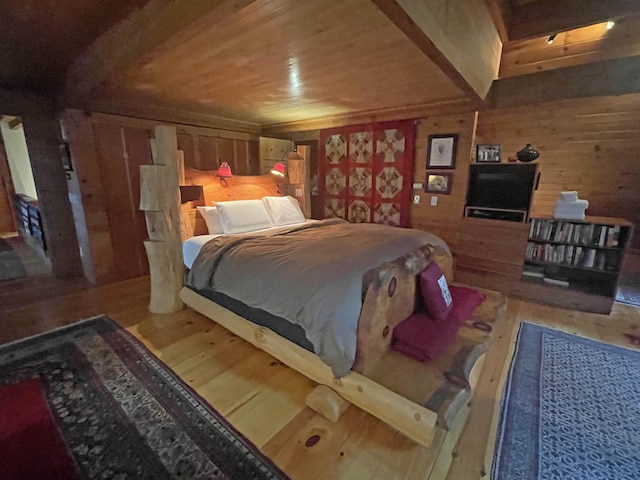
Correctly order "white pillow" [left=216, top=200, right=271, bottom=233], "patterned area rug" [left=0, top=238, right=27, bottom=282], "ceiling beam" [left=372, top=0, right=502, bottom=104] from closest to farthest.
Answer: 1. "ceiling beam" [left=372, top=0, right=502, bottom=104]
2. "white pillow" [left=216, top=200, right=271, bottom=233]
3. "patterned area rug" [left=0, top=238, right=27, bottom=282]

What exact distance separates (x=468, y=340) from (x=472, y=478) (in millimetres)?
779

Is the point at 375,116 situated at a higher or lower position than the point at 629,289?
higher

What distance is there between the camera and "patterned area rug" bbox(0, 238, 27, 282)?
11.2 ft

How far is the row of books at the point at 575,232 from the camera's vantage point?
2.64m

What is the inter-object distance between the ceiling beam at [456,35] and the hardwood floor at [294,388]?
202 centimetres

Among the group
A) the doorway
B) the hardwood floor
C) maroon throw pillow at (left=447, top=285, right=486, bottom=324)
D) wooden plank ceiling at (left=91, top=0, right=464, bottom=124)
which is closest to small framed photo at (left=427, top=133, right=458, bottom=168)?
wooden plank ceiling at (left=91, top=0, right=464, bottom=124)

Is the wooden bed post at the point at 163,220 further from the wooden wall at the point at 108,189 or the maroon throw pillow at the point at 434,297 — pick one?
the maroon throw pillow at the point at 434,297

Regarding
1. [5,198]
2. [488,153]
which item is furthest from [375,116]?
[5,198]

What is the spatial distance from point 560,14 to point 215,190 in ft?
12.6

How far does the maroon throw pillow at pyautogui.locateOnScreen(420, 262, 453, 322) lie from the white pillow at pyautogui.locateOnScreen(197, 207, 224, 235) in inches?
83.0

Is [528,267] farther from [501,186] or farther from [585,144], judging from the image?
[585,144]

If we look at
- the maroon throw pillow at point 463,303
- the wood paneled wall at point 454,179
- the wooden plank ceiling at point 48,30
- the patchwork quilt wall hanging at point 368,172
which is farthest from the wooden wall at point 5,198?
the maroon throw pillow at point 463,303

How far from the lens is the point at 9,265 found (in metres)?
3.78

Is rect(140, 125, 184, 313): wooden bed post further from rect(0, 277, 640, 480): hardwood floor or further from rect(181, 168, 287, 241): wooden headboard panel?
rect(181, 168, 287, 241): wooden headboard panel
